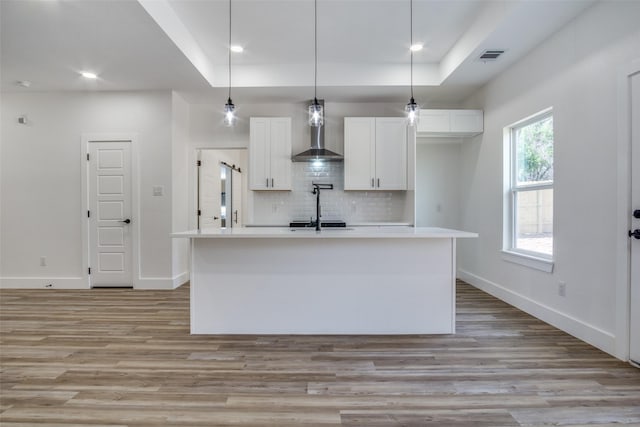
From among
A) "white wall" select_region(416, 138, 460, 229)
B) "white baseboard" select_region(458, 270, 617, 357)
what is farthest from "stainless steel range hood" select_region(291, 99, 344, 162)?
"white baseboard" select_region(458, 270, 617, 357)

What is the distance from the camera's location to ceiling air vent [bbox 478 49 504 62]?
328cm

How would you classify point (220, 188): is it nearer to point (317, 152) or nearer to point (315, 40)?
point (317, 152)

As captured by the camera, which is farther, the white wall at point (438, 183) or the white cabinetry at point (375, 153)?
the white wall at point (438, 183)

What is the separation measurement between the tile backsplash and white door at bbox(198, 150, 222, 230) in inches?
35.1

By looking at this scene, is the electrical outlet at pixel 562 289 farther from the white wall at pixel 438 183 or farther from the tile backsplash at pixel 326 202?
the tile backsplash at pixel 326 202

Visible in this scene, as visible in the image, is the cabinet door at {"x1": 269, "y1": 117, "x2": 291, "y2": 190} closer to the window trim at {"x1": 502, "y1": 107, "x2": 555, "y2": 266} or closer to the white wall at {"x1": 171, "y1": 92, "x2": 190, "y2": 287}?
the white wall at {"x1": 171, "y1": 92, "x2": 190, "y2": 287}

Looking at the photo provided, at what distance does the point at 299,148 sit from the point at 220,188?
191 cm

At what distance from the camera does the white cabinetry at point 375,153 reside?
4.56m

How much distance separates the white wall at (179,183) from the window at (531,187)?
437cm

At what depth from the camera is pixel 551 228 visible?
312cm

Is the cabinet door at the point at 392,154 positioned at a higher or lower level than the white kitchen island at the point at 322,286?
higher

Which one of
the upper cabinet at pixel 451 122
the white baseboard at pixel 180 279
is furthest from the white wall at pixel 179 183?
the upper cabinet at pixel 451 122

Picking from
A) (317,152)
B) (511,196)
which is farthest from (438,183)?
(317,152)

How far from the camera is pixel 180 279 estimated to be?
4648 millimetres
